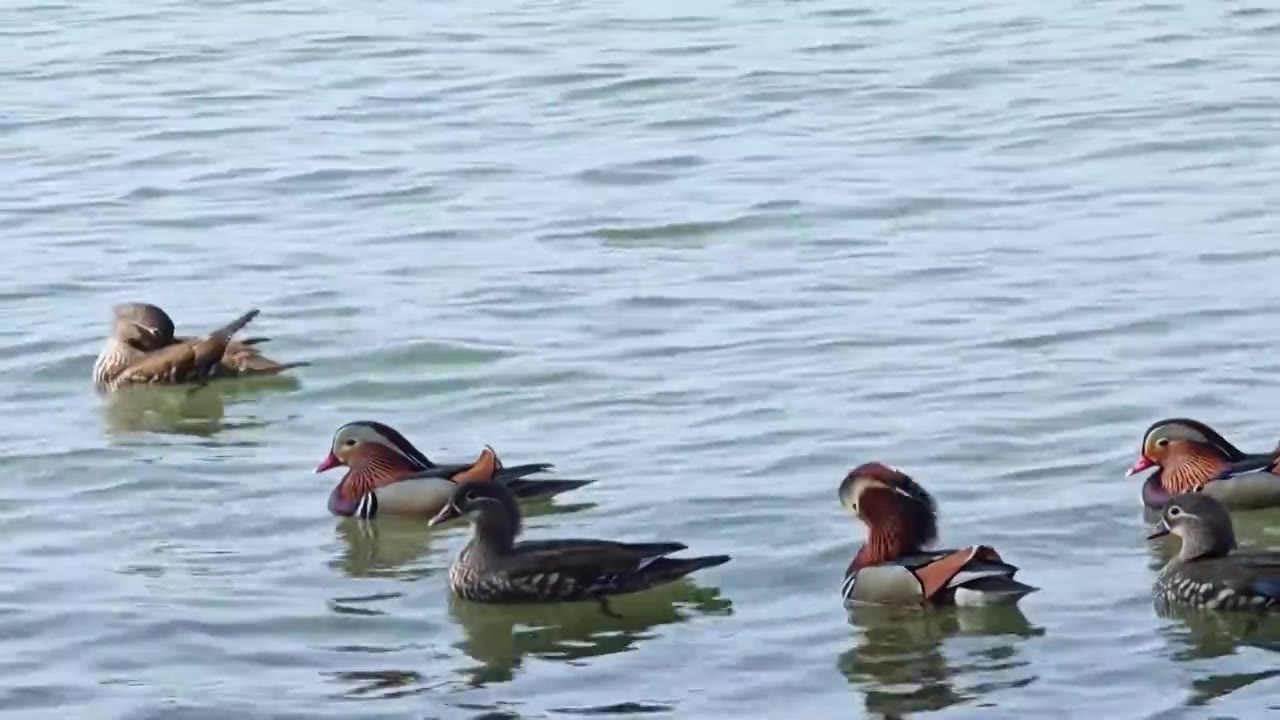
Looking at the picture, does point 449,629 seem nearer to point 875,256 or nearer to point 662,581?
point 662,581

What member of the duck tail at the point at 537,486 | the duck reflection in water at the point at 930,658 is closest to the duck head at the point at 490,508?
the duck tail at the point at 537,486

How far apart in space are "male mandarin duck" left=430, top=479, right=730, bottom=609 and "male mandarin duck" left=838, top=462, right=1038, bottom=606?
20.5 inches

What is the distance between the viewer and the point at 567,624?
1087cm

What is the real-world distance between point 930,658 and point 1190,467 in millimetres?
2004

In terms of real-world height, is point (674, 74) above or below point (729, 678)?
above

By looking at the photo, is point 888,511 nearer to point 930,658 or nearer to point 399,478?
point 930,658

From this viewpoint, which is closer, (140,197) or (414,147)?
(140,197)

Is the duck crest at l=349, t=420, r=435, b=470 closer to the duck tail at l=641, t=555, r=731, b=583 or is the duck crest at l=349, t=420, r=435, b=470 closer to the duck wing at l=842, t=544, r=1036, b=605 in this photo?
the duck tail at l=641, t=555, r=731, b=583

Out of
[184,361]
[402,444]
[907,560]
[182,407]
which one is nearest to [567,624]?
[907,560]

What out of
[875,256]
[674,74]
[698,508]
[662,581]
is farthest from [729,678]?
[674,74]

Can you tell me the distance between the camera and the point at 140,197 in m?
19.7

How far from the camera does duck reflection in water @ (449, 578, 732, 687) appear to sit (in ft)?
34.4

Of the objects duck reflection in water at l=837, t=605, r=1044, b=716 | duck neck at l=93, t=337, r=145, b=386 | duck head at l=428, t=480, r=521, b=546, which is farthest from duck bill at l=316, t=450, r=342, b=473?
duck reflection in water at l=837, t=605, r=1044, b=716

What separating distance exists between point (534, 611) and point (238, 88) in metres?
13.5
